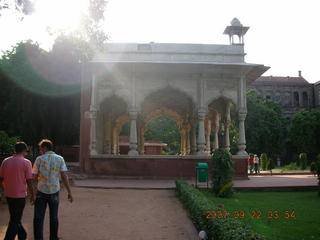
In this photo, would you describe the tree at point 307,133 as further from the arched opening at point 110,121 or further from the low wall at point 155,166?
the low wall at point 155,166

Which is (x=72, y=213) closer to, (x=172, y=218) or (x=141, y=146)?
(x=172, y=218)

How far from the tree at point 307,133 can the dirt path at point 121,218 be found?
38878 millimetres

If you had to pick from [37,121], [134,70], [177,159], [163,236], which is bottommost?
[163,236]

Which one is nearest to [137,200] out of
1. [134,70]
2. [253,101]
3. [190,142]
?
[134,70]

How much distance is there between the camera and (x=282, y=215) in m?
7.09

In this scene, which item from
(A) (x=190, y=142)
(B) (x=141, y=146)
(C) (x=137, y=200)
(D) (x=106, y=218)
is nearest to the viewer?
(D) (x=106, y=218)

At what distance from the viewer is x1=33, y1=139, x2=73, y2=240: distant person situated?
474cm

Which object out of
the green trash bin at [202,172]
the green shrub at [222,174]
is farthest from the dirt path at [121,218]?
the green trash bin at [202,172]

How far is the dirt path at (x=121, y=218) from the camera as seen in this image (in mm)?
5770

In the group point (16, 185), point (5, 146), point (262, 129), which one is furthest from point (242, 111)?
point (262, 129)

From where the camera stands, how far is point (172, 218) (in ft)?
23.6

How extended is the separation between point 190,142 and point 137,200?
45.0ft

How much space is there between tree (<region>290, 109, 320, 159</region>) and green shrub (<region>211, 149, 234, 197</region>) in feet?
126

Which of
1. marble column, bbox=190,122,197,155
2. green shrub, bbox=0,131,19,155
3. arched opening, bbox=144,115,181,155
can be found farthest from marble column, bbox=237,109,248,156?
arched opening, bbox=144,115,181,155
